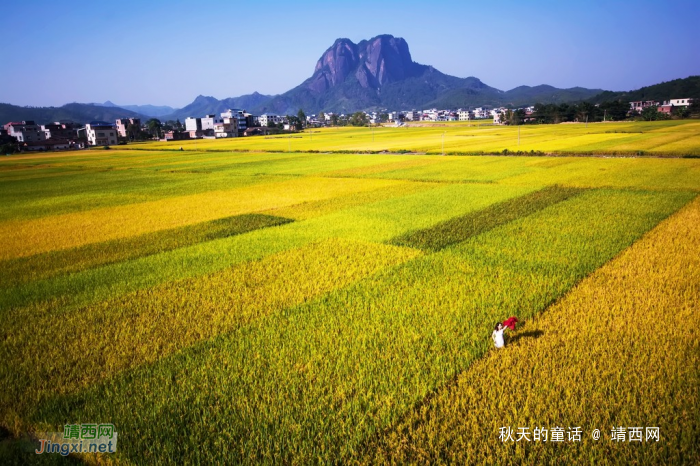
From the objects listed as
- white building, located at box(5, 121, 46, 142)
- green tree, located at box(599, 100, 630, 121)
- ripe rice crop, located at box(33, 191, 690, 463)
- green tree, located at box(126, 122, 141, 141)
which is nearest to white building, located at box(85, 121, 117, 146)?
green tree, located at box(126, 122, 141, 141)

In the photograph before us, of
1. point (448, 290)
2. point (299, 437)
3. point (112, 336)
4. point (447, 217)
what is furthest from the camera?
point (447, 217)

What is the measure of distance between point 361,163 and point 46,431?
3523 cm

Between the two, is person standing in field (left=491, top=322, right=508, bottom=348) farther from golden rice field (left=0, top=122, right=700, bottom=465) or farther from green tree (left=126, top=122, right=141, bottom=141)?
green tree (left=126, top=122, right=141, bottom=141)

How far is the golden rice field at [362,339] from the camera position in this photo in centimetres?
448

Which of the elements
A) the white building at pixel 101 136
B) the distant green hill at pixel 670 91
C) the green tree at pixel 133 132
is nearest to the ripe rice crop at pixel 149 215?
the white building at pixel 101 136

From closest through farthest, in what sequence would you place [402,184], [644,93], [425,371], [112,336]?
[425,371]
[112,336]
[402,184]
[644,93]

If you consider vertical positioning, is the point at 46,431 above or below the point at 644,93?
below

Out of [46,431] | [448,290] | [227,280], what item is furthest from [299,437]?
[227,280]

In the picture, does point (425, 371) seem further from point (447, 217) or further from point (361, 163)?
point (361, 163)

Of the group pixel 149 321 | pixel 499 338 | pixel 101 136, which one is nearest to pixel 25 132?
pixel 101 136

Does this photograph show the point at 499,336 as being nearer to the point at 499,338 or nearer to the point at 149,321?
the point at 499,338

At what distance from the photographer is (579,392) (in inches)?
200

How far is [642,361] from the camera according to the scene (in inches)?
224

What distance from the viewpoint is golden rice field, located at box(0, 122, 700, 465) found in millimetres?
4477
